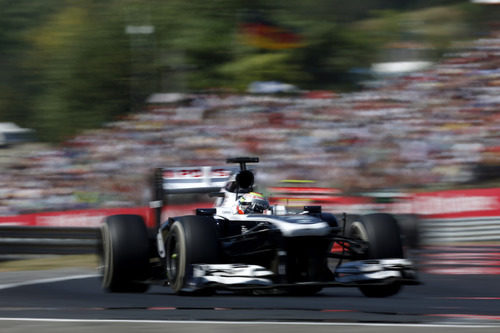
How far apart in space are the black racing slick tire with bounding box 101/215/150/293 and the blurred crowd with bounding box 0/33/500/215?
31.1 ft

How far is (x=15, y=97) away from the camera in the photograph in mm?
42656

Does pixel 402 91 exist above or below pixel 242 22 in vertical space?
below

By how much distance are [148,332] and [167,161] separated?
1528cm

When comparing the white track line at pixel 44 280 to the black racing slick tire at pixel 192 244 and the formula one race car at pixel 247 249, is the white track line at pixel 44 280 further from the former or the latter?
the black racing slick tire at pixel 192 244

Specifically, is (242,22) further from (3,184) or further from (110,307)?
(110,307)

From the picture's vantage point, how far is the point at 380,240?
26.3 ft

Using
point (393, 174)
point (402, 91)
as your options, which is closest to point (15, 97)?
point (402, 91)

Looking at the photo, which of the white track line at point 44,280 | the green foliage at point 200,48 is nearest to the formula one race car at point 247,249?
the white track line at point 44,280

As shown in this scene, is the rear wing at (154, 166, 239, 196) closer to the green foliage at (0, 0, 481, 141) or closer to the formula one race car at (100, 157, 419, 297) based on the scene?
the formula one race car at (100, 157, 419, 297)

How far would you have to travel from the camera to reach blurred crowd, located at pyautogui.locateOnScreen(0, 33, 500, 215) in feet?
59.3

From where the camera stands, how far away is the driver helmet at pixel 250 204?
8.56m

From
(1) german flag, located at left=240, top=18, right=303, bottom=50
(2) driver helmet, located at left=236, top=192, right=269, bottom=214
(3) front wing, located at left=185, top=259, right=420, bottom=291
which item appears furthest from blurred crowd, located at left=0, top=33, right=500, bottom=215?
(3) front wing, located at left=185, top=259, right=420, bottom=291

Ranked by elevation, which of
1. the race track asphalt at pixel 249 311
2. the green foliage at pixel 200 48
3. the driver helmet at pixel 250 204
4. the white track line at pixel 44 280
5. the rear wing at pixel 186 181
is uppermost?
the green foliage at pixel 200 48

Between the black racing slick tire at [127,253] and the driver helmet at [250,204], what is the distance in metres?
1.00
